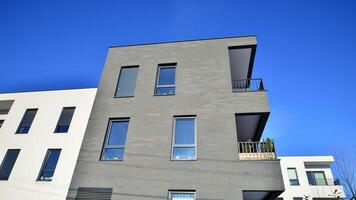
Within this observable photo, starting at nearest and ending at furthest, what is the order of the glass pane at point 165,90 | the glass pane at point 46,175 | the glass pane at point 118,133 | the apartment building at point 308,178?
1. the glass pane at point 118,133
2. the glass pane at point 165,90
3. the glass pane at point 46,175
4. the apartment building at point 308,178

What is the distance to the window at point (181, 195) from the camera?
658 cm

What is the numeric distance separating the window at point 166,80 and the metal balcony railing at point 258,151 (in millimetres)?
3673

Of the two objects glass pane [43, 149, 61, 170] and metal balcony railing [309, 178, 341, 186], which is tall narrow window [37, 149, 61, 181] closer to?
glass pane [43, 149, 61, 170]

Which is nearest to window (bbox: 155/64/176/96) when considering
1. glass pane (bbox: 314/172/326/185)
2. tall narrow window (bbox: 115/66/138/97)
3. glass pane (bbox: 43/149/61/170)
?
tall narrow window (bbox: 115/66/138/97)

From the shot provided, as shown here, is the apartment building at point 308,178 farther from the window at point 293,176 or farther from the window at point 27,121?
the window at point 27,121

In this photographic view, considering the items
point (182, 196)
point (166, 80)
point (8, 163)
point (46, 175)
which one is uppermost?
point (166, 80)

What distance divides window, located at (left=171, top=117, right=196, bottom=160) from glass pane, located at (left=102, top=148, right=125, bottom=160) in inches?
79.1

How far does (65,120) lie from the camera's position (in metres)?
12.5

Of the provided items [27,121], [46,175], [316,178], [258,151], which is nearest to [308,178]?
[316,178]

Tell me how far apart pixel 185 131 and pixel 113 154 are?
9.51 feet

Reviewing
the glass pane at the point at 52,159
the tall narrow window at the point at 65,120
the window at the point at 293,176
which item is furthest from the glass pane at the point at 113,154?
the window at the point at 293,176

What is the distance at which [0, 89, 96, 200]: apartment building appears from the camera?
32.4 feet

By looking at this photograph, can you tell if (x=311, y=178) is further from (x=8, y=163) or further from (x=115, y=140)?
(x=8, y=163)

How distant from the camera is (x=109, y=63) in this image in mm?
10438
